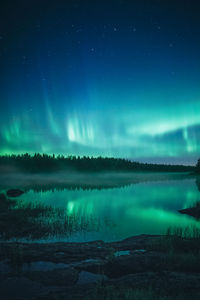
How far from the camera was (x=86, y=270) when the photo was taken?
9.60 metres

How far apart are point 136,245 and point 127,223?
8.38 metres

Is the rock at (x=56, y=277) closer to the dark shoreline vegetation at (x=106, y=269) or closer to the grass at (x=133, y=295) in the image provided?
the dark shoreline vegetation at (x=106, y=269)

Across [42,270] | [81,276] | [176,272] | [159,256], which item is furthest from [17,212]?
[176,272]

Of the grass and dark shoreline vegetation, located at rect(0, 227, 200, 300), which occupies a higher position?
the grass

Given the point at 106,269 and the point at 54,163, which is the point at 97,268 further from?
the point at 54,163

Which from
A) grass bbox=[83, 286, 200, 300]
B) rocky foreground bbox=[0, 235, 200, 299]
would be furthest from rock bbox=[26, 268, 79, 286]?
grass bbox=[83, 286, 200, 300]

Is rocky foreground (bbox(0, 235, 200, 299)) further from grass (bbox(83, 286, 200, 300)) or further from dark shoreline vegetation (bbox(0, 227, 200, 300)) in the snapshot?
grass (bbox(83, 286, 200, 300))

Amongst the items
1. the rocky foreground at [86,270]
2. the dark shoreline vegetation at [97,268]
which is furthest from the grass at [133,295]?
the rocky foreground at [86,270]

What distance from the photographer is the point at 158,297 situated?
6770 mm

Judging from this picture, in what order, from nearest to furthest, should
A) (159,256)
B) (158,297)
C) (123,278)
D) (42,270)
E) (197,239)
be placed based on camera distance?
(158,297) < (123,278) < (42,270) < (159,256) < (197,239)

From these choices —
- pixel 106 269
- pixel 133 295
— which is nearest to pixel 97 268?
pixel 106 269

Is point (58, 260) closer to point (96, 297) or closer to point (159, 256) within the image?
point (96, 297)

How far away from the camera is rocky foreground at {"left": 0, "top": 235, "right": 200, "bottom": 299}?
779 cm

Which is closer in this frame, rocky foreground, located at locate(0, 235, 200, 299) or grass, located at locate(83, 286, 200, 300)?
grass, located at locate(83, 286, 200, 300)
